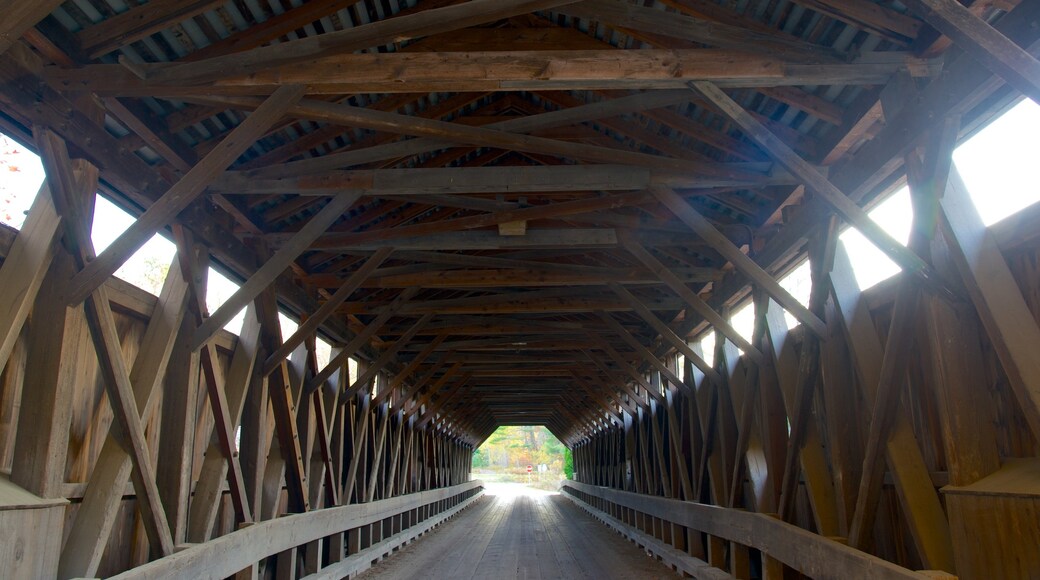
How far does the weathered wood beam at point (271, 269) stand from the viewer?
504cm

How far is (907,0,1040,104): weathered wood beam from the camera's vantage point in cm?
292

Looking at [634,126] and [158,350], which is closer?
[158,350]

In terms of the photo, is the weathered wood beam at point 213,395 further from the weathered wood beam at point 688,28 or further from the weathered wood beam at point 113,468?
the weathered wood beam at point 688,28

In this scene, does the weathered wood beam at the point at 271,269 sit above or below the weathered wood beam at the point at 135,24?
below

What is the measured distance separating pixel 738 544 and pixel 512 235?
3527 millimetres

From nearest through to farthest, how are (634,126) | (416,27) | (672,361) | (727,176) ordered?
(416,27)
(727,176)
(634,126)
(672,361)

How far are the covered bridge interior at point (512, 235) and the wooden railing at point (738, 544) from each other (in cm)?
5

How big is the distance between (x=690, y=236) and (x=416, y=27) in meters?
3.78

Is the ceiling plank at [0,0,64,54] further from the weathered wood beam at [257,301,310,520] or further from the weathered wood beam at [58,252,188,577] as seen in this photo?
the weathered wood beam at [257,301,310,520]

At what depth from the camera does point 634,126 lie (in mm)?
5836

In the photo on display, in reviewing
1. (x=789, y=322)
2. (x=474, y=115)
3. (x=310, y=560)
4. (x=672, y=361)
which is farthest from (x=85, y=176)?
(x=672, y=361)

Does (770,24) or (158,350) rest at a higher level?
(770,24)

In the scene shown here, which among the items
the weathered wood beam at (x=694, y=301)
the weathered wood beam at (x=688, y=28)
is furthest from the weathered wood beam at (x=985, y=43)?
the weathered wood beam at (x=694, y=301)

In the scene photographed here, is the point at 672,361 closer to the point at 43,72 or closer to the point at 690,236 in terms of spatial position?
the point at 690,236
